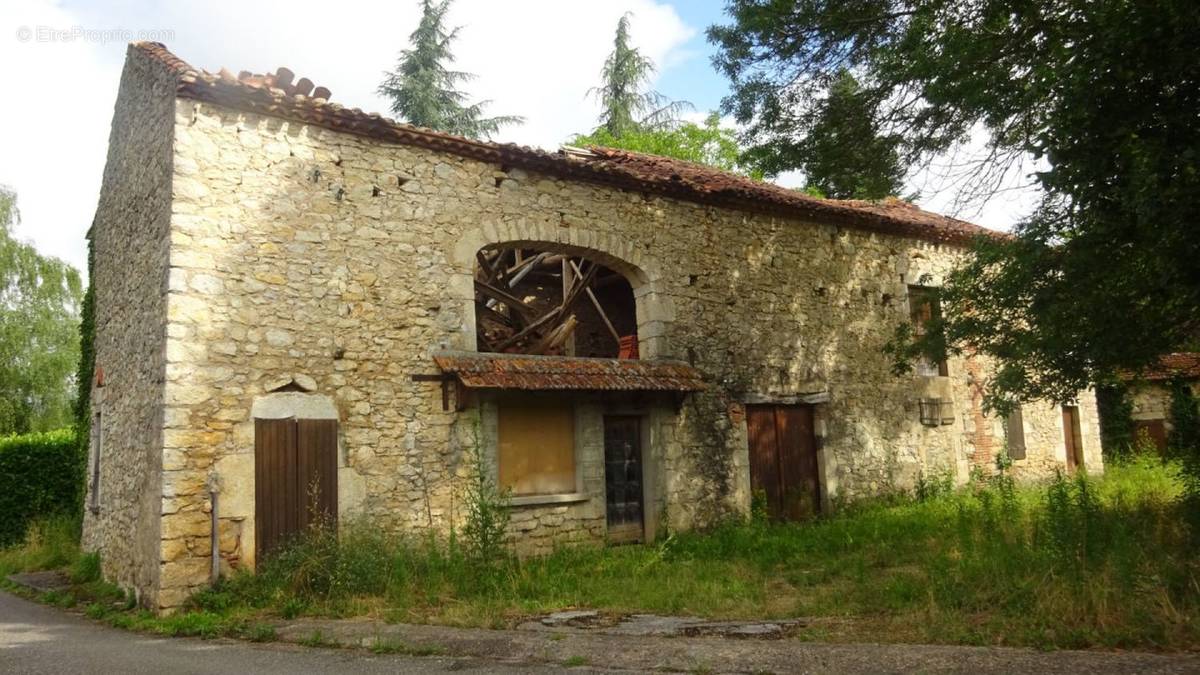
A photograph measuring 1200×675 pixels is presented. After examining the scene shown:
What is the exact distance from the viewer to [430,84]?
22422 mm

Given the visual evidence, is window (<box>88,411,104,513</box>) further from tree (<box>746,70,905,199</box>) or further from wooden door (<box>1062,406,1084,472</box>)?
wooden door (<box>1062,406,1084,472</box>)

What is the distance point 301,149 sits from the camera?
26.2 feet

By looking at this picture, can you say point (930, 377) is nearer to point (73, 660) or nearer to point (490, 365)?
point (490, 365)

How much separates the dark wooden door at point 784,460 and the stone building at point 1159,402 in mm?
9586

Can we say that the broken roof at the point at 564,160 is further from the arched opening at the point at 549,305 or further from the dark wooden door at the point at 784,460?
the dark wooden door at the point at 784,460

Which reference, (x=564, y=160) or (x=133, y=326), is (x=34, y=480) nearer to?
(x=133, y=326)

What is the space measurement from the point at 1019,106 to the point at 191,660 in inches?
Answer: 313

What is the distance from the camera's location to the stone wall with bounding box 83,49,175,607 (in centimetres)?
737

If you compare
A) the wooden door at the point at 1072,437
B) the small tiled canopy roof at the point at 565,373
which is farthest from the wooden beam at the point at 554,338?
the wooden door at the point at 1072,437

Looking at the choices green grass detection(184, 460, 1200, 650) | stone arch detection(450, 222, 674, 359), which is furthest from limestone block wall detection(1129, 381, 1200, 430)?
stone arch detection(450, 222, 674, 359)

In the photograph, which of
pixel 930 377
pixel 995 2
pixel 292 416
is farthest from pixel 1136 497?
pixel 292 416

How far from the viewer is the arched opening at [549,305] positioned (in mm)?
10703

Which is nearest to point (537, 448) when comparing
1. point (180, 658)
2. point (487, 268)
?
point (487, 268)

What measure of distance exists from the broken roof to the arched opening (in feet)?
3.50
